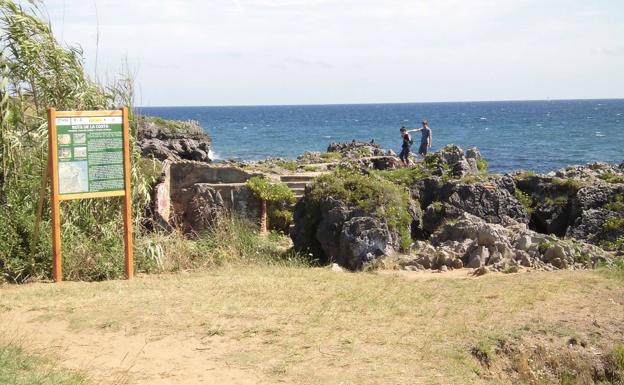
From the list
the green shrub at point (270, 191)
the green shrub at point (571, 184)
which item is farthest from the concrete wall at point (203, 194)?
the green shrub at point (571, 184)

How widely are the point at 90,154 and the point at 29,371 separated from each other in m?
4.46

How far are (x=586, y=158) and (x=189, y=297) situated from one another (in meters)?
46.1

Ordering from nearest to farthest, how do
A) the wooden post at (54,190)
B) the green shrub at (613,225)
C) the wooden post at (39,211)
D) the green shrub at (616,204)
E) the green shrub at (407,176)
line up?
the wooden post at (54,190) → the wooden post at (39,211) → the green shrub at (613,225) → the green shrub at (616,204) → the green shrub at (407,176)

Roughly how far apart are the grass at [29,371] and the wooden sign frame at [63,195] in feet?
10.7

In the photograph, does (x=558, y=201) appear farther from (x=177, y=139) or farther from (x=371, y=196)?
(x=177, y=139)

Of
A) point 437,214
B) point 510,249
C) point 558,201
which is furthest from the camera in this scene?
point 558,201

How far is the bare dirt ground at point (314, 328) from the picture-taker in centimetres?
714

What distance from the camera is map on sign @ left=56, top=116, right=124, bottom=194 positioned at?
402 inches

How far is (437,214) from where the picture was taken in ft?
58.6

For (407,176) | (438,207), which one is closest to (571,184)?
(438,207)

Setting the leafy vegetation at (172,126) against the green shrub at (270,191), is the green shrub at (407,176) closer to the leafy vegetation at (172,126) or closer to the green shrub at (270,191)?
the green shrub at (270,191)

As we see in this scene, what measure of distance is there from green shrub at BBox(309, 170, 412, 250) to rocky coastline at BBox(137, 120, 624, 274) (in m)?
0.02

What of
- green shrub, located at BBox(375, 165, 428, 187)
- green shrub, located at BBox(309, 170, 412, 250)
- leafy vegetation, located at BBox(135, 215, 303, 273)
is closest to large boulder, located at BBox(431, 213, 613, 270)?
green shrub, located at BBox(309, 170, 412, 250)

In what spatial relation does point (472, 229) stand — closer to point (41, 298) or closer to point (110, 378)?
point (41, 298)
